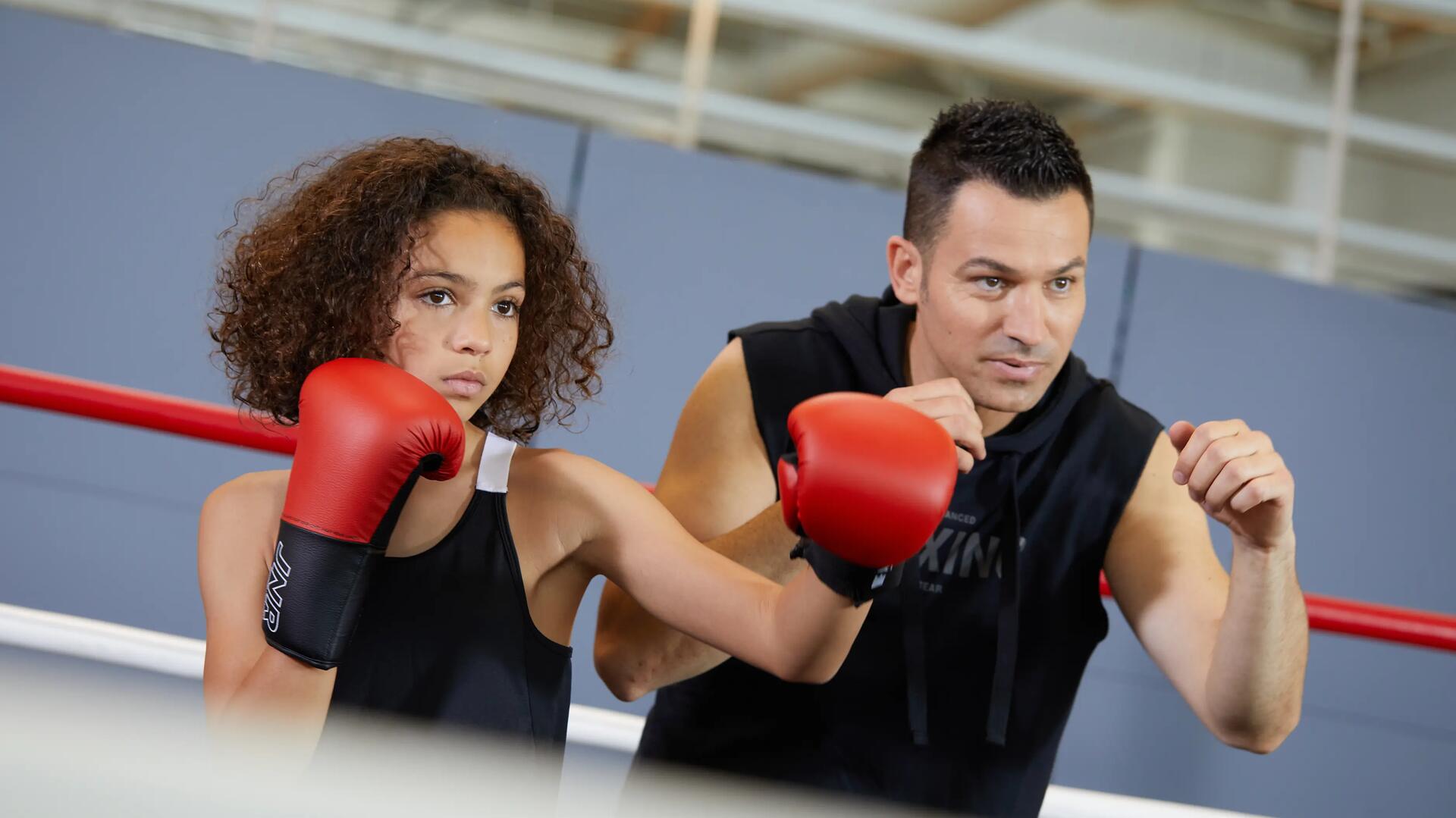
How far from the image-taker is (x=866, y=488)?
2.81ft

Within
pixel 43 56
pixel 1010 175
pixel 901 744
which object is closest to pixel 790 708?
pixel 901 744

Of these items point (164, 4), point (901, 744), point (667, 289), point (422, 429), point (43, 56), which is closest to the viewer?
point (422, 429)

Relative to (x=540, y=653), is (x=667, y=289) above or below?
above

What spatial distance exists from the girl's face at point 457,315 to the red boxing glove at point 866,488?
11.5 inches

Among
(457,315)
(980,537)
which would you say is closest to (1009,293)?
(980,537)

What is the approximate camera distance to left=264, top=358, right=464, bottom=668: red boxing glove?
88cm

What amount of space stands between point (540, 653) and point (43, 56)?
2125 millimetres

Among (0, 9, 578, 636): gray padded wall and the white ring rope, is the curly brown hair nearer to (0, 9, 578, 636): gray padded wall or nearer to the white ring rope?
the white ring rope

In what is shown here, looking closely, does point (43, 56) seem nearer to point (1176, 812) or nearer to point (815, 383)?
point (815, 383)

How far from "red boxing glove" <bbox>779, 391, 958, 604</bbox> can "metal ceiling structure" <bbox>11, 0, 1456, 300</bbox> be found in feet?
6.98

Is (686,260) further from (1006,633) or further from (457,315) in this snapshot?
(457,315)

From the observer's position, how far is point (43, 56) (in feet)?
8.13

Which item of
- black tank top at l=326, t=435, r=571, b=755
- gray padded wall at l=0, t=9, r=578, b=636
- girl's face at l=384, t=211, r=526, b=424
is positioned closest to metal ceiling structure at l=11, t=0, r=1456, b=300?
gray padded wall at l=0, t=9, r=578, b=636

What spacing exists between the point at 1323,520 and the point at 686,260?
1.63m
